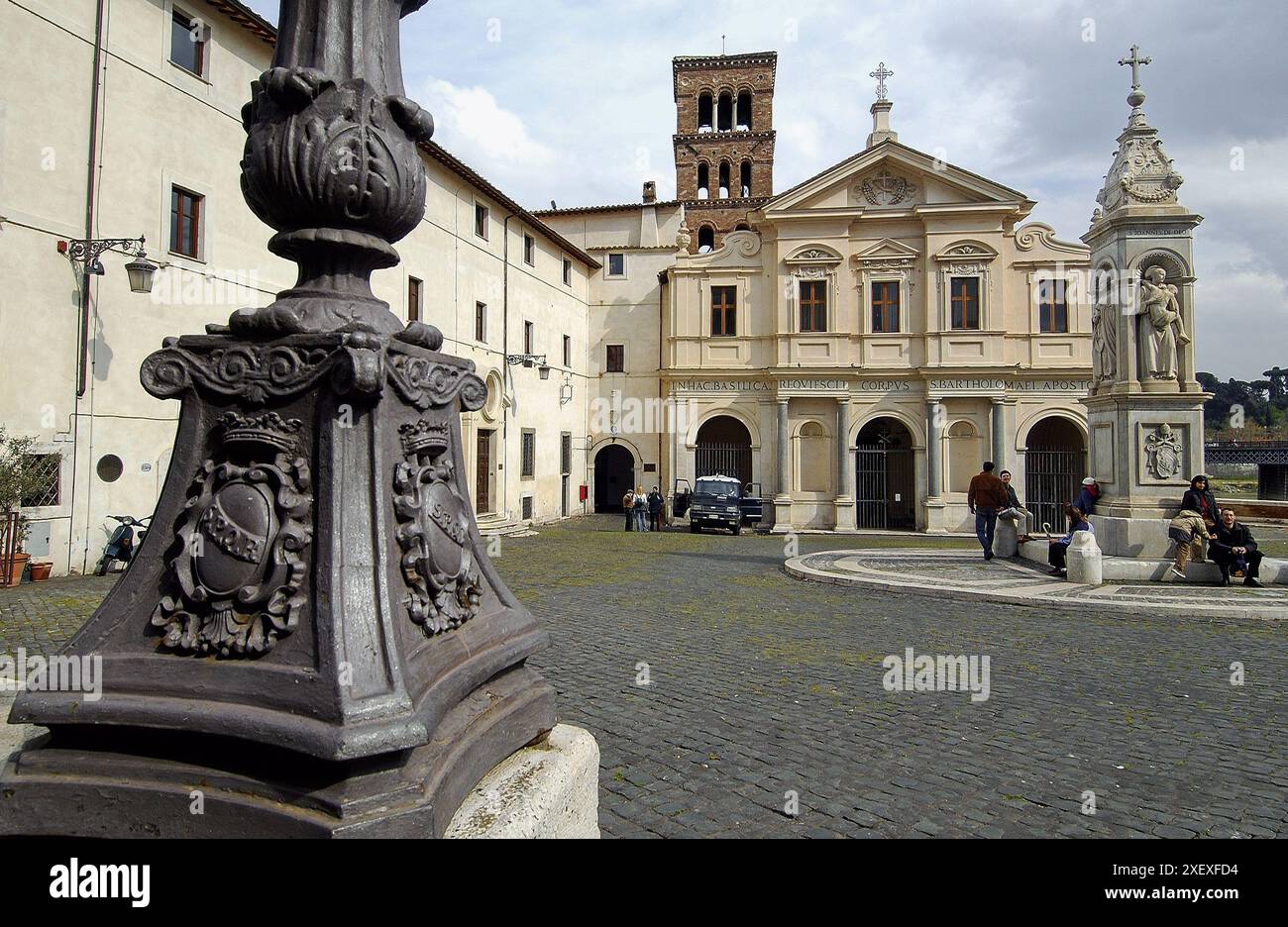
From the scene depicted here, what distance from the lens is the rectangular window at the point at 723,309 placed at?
96.8 feet

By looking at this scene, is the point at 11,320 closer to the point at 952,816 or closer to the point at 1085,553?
the point at 952,816

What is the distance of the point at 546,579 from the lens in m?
12.5

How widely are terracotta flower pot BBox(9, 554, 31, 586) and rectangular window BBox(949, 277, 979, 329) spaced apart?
26.6 m

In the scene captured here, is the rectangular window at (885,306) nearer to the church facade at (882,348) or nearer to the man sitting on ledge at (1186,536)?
the church facade at (882,348)

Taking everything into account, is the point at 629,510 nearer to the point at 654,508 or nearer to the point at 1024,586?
the point at 654,508

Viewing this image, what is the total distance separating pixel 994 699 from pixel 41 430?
13.1 m

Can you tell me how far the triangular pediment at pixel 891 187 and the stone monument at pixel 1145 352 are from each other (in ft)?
53.9

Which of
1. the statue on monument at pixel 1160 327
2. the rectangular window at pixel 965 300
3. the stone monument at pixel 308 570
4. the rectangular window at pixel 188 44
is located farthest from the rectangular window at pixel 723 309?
the stone monument at pixel 308 570

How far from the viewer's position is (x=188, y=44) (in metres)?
13.8

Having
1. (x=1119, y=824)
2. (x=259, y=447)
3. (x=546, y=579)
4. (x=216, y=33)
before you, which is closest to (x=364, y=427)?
(x=259, y=447)

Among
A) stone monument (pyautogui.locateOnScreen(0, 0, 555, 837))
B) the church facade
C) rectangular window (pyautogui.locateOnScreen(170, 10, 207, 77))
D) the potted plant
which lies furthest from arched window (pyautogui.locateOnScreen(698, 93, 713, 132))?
stone monument (pyautogui.locateOnScreen(0, 0, 555, 837))

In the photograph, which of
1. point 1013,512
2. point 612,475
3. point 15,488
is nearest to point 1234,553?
point 1013,512

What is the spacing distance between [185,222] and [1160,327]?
16056 mm

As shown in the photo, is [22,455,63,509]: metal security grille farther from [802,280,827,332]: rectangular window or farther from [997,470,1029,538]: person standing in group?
[802,280,827,332]: rectangular window
